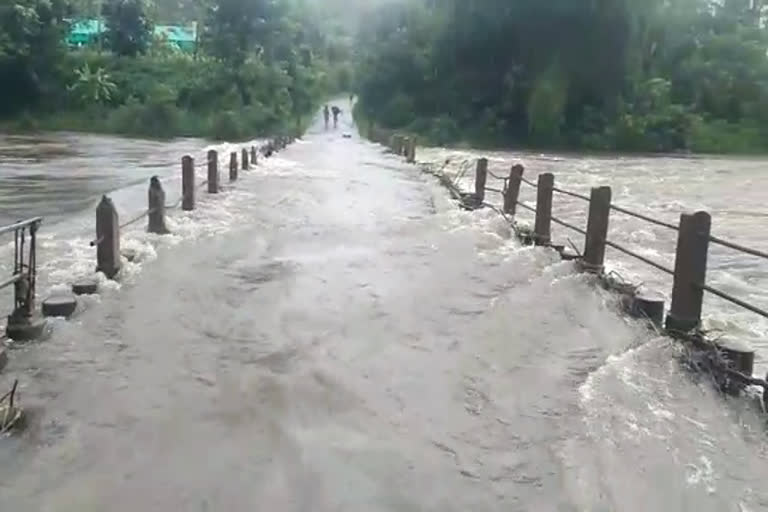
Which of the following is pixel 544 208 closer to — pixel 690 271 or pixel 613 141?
pixel 690 271

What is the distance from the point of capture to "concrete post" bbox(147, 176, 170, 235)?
12.0 metres

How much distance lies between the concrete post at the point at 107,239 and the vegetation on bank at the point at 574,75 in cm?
3565

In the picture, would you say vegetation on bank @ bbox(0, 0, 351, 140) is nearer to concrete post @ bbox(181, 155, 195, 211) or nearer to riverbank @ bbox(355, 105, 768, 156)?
riverbank @ bbox(355, 105, 768, 156)

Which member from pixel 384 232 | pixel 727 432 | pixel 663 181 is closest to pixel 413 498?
pixel 727 432

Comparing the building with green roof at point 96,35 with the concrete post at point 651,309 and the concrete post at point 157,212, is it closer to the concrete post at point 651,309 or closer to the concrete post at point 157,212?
the concrete post at point 157,212

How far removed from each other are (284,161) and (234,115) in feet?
64.1

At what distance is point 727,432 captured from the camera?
229 inches

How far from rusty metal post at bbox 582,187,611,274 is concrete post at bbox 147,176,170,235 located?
5853mm

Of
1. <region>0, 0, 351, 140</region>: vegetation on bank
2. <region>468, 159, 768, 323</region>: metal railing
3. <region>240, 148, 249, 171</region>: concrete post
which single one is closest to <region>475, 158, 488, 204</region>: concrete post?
<region>468, 159, 768, 323</region>: metal railing

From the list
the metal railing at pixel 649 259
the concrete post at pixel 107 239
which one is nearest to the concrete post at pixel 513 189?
the metal railing at pixel 649 259

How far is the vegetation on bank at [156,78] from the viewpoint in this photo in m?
49.1

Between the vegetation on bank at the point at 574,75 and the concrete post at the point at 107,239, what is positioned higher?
the vegetation on bank at the point at 574,75

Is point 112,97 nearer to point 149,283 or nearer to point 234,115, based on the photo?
point 234,115

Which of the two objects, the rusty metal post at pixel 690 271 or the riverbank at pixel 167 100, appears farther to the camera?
the riverbank at pixel 167 100
